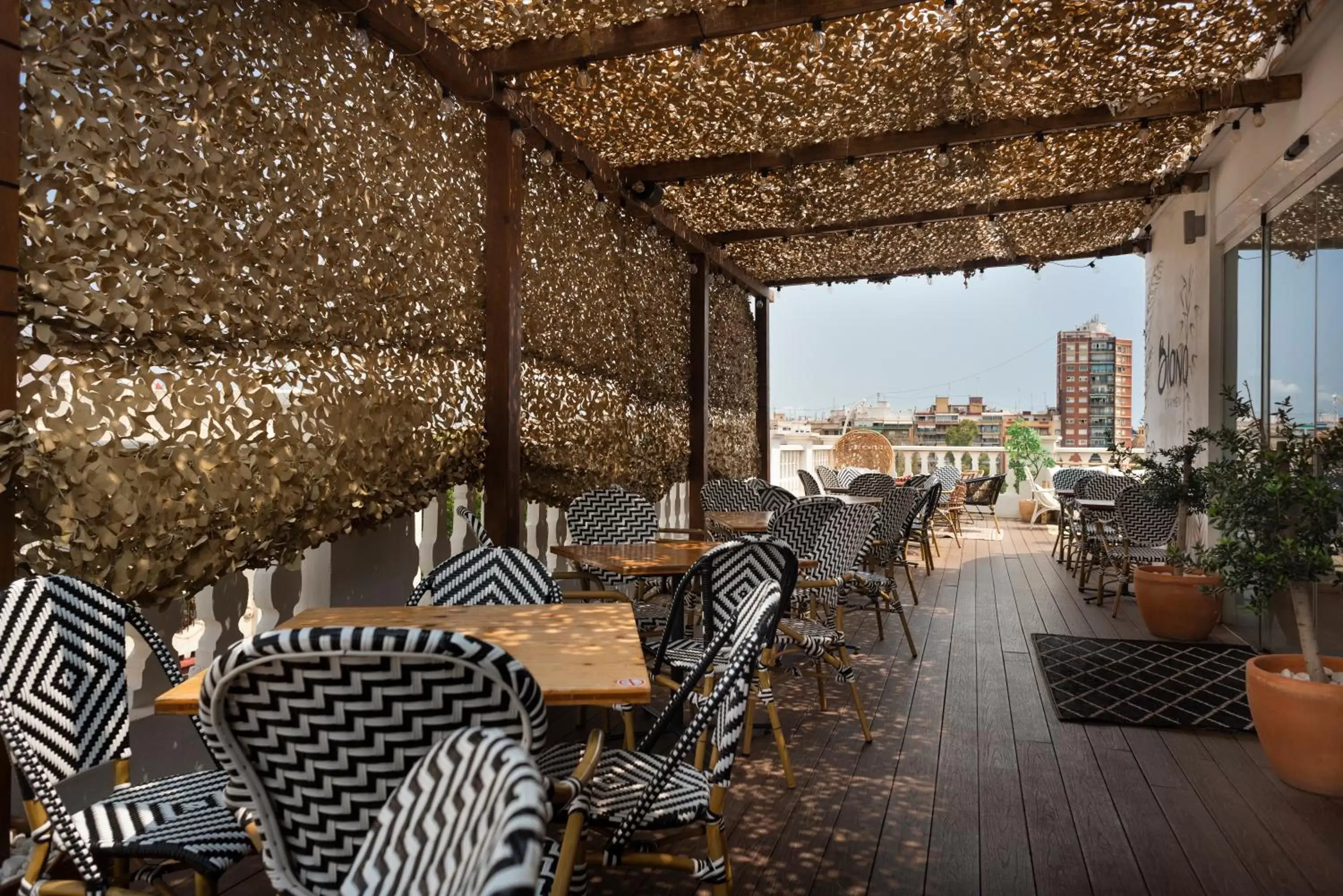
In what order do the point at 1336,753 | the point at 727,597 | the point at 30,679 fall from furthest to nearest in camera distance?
1. the point at 727,597
2. the point at 1336,753
3. the point at 30,679

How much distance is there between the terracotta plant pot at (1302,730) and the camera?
284cm

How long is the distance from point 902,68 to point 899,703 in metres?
3.07

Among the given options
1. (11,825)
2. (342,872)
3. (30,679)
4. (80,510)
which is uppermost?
(80,510)

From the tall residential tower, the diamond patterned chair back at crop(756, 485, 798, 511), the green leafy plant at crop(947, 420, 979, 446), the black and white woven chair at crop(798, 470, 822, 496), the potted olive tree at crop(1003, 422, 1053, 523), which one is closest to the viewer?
the diamond patterned chair back at crop(756, 485, 798, 511)

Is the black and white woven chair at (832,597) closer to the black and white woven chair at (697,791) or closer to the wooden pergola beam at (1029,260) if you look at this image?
the black and white woven chair at (697,791)

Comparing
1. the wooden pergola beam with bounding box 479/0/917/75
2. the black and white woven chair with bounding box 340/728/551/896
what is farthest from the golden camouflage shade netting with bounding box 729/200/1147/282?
the black and white woven chair with bounding box 340/728/551/896

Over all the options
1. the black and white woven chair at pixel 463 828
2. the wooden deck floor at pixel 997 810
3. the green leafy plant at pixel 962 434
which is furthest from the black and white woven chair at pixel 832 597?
the green leafy plant at pixel 962 434

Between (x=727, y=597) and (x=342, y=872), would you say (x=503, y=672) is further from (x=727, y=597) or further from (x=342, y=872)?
(x=727, y=597)

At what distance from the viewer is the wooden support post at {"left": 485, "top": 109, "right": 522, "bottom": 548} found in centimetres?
409

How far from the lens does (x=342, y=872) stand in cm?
133

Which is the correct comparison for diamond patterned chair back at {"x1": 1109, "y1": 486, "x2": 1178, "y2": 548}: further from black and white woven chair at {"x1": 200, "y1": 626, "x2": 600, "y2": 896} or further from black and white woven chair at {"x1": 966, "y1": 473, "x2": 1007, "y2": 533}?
black and white woven chair at {"x1": 200, "y1": 626, "x2": 600, "y2": 896}

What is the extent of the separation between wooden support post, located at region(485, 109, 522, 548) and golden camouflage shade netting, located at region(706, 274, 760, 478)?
148 inches

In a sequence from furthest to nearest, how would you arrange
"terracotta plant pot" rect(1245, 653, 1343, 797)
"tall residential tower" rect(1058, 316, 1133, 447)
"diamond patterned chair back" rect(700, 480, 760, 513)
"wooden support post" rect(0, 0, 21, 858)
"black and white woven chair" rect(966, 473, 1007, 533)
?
"tall residential tower" rect(1058, 316, 1133, 447), "black and white woven chair" rect(966, 473, 1007, 533), "diamond patterned chair back" rect(700, 480, 760, 513), "terracotta plant pot" rect(1245, 653, 1343, 797), "wooden support post" rect(0, 0, 21, 858)

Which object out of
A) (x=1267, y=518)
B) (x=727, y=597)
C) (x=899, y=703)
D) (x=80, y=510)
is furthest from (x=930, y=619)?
(x=80, y=510)
